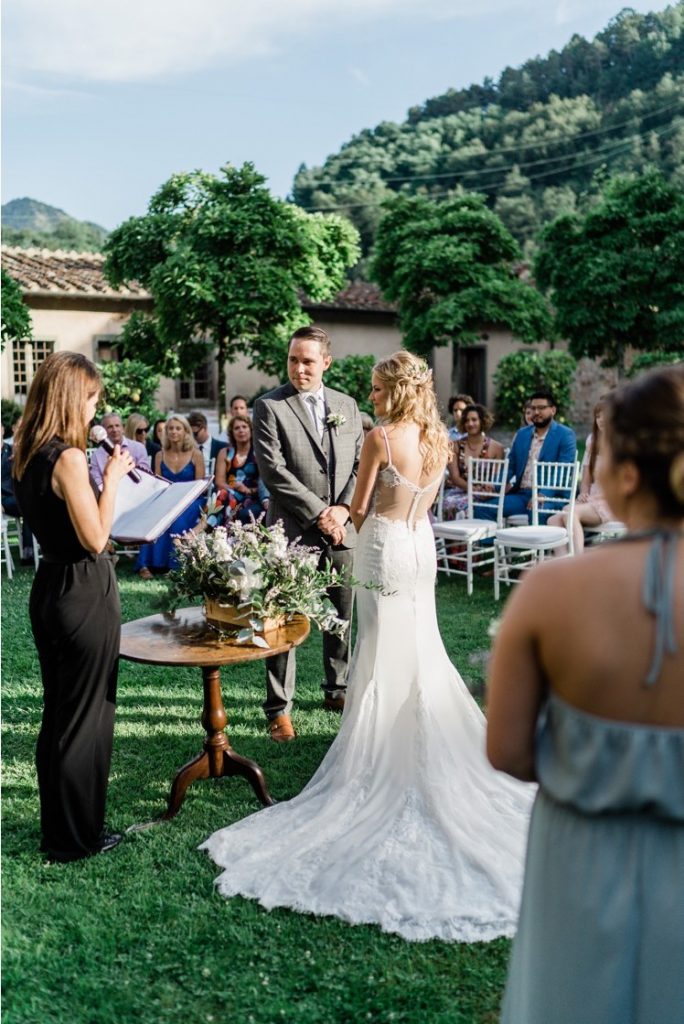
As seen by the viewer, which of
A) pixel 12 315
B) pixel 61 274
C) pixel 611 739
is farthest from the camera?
pixel 61 274

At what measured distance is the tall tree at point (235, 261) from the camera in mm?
14812

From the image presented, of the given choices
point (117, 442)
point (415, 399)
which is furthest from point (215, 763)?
point (117, 442)

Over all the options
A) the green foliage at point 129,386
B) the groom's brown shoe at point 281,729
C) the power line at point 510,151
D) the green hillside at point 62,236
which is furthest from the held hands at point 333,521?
the power line at point 510,151

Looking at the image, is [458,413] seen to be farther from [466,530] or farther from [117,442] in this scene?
[117,442]

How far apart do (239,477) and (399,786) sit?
6060 mm

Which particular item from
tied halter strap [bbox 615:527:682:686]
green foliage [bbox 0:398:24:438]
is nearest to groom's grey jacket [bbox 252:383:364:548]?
tied halter strap [bbox 615:527:682:686]

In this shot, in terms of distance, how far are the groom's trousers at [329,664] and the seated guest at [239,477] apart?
380cm

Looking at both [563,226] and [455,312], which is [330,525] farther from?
[563,226]

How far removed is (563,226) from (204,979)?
77.9 ft

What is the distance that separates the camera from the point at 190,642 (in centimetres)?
397

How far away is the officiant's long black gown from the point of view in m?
3.58

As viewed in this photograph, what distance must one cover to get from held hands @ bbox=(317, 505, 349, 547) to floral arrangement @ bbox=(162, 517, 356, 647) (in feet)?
3.24

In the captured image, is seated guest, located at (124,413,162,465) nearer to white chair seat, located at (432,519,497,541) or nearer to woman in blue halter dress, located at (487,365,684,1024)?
white chair seat, located at (432,519,497,541)

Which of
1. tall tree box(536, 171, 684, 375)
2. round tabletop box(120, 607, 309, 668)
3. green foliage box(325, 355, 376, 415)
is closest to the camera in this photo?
round tabletop box(120, 607, 309, 668)
